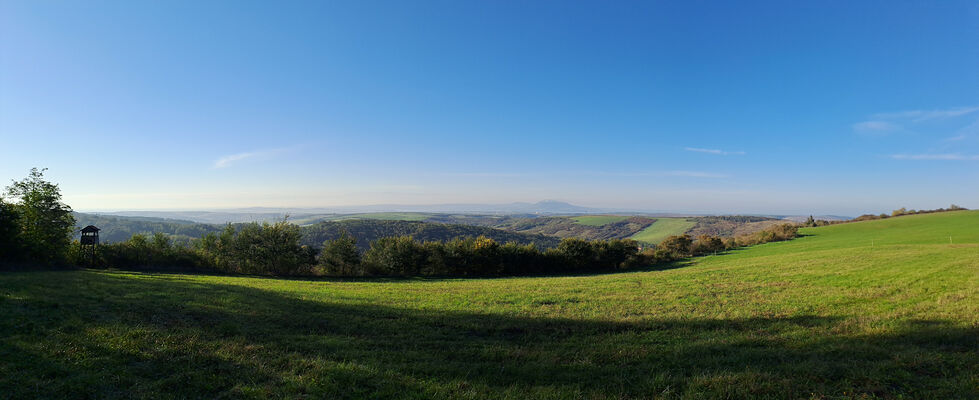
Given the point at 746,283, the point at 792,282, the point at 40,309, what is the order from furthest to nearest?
the point at 746,283 → the point at 792,282 → the point at 40,309

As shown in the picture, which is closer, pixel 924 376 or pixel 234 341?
pixel 924 376

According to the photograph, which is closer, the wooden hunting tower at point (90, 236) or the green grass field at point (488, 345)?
the green grass field at point (488, 345)

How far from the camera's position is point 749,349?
6.98 metres

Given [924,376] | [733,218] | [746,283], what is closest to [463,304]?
[924,376]

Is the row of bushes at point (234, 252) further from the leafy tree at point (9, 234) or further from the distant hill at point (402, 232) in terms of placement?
the distant hill at point (402, 232)

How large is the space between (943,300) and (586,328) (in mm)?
11706

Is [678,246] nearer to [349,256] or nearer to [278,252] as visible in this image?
[349,256]

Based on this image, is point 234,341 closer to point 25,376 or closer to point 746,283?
point 25,376

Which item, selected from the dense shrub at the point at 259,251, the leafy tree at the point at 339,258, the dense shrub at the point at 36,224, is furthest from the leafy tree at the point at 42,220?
the leafy tree at the point at 339,258

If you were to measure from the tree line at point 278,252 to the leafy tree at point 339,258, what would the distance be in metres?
0.10

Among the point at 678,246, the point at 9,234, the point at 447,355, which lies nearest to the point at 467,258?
the point at 447,355

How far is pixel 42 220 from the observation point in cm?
2905

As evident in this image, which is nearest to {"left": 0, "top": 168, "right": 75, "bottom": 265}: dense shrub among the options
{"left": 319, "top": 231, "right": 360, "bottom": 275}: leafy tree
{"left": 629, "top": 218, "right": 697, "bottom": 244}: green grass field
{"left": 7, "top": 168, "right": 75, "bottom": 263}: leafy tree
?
{"left": 7, "top": 168, "right": 75, "bottom": 263}: leafy tree

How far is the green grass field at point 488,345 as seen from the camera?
16.1 ft
